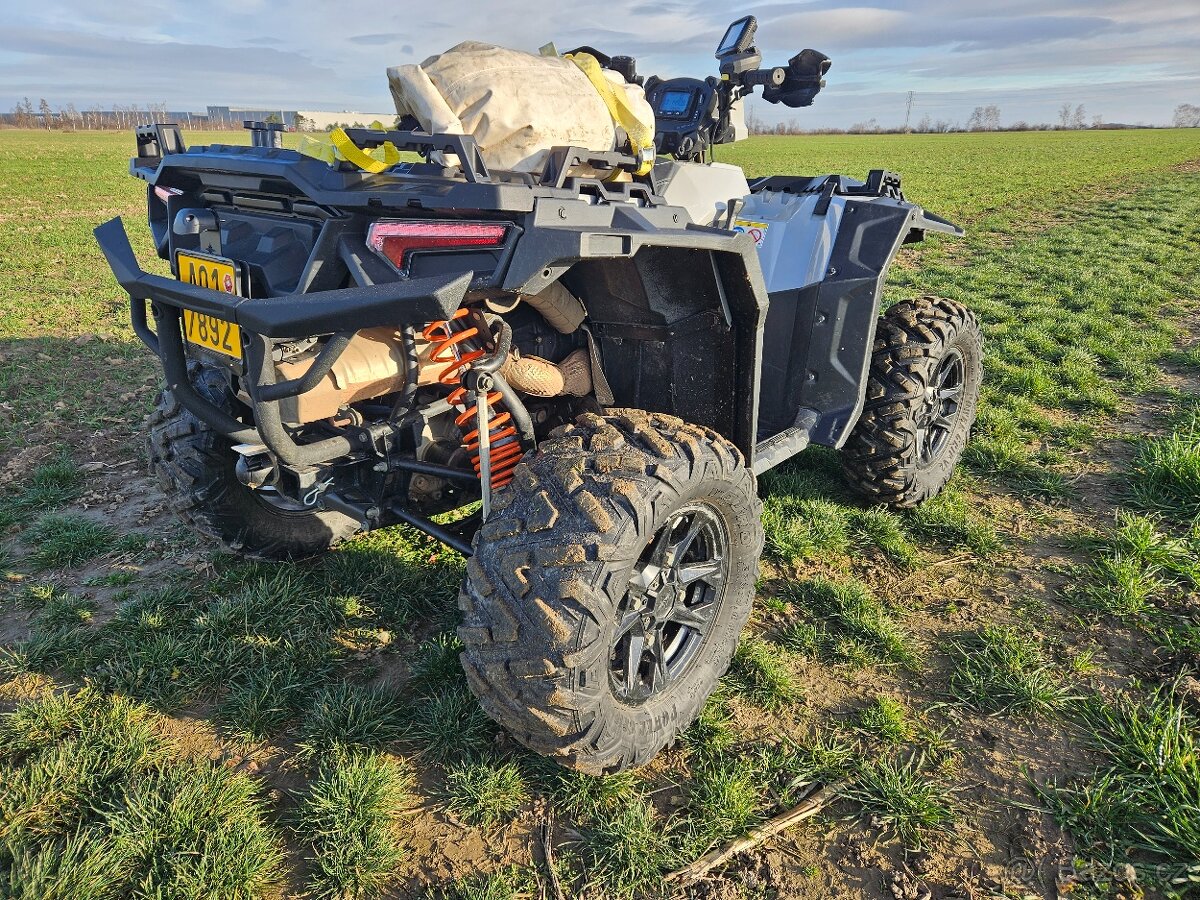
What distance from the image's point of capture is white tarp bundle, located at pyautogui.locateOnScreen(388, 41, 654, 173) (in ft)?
7.40

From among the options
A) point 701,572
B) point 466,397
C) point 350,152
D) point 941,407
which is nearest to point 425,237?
point 350,152

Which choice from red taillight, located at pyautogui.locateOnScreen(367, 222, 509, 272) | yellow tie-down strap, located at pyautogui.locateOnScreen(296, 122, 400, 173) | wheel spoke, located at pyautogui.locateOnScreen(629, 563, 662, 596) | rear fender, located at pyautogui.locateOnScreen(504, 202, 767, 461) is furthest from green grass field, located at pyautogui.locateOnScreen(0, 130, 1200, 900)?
yellow tie-down strap, located at pyautogui.locateOnScreen(296, 122, 400, 173)

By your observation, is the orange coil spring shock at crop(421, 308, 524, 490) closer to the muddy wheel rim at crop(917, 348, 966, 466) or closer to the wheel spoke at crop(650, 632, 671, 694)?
the wheel spoke at crop(650, 632, 671, 694)

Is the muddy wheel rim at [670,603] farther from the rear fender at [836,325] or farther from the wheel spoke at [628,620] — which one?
the rear fender at [836,325]

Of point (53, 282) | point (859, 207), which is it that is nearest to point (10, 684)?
point (859, 207)

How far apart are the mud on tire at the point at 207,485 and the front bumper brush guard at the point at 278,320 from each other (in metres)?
0.50

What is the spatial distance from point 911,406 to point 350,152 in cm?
287

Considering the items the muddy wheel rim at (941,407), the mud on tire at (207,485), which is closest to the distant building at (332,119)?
the mud on tire at (207,485)

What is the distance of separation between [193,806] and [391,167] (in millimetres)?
1959

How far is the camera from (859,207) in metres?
3.79

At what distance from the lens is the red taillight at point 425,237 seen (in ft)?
6.84

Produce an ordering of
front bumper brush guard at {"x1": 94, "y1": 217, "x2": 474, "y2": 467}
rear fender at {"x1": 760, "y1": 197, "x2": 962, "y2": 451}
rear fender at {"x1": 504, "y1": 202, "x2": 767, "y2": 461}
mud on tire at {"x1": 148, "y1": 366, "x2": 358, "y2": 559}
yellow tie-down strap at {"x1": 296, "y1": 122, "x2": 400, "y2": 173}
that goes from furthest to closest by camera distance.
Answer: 1. rear fender at {"x1": 760, "y1": 197, "x2": 962, "y2": 451}
2. mud on tire at {"x1": 148, "y1": 366, "x2": 358, "y2": 559}
3. rear fender at {"x1": 504, "y1": 202, "x2": 767, "y2": 461}
4. yellow tie-down strap at {"x1": 296, "y1": 122, "x2": 400, "y2": 173}
5. front bumper brush guard at {"x1": 94, "y1": 217, "x2": 474, "y2": 467}

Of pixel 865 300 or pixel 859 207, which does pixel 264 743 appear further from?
pixel 859 207

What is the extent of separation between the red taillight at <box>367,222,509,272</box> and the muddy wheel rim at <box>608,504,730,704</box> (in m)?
1.01
